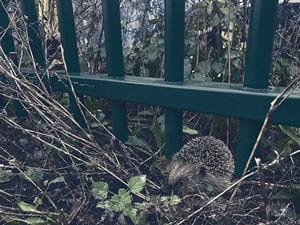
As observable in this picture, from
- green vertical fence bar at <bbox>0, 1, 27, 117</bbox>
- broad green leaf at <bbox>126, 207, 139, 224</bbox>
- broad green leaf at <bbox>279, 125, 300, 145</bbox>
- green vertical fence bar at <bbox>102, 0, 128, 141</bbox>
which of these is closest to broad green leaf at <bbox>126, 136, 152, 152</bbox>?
green vertical fence bar at <bbox>102, 0, 128, 141</bbox>

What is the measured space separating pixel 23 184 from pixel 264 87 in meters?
0.91

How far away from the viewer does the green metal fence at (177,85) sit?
1.08m

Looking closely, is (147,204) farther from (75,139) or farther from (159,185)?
(75,139)

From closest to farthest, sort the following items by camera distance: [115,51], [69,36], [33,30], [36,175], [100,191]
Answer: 1. [100,191]
2. [36,175]
3. [115,51]
4. [69,36]
5. [33,30]

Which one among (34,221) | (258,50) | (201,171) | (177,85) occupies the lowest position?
(34,221)

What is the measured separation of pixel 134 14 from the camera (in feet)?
7.09

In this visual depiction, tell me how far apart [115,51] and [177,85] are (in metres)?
0.32

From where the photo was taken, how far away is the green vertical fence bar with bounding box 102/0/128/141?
4.65ft

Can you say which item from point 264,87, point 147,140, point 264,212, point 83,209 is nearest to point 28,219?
point 83,209

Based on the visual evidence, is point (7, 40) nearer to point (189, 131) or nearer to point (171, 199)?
point (189, 131)

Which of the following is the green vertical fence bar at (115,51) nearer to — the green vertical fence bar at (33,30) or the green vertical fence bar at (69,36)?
the green vertical fence bar at (69,36)

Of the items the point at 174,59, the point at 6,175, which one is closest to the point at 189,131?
the point at 174,59

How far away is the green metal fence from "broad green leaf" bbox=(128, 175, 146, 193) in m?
0.22

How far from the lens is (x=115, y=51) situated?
4.74ft
